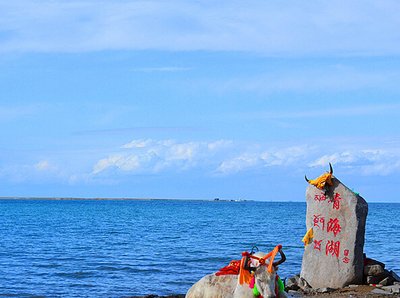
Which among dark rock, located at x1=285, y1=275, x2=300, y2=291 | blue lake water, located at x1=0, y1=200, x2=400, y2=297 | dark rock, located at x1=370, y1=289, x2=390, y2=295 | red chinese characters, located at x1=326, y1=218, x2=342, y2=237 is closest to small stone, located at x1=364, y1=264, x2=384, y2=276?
dark rock, located at x1=370, y1=289, x2=390, y2=295

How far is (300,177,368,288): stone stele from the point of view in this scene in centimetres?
1856

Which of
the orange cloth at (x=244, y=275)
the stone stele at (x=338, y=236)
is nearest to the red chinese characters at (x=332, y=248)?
the stone stele at (x=338, y=236)

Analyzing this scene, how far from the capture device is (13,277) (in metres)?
25.8

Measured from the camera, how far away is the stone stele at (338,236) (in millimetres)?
18562

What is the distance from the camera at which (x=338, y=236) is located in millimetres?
18672

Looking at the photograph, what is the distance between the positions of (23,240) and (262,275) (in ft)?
120

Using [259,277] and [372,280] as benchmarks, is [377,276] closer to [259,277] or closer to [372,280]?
[372,280]

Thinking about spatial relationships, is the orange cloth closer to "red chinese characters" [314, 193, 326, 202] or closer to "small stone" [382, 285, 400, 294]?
"small stone" [382, 285, 400, 294]

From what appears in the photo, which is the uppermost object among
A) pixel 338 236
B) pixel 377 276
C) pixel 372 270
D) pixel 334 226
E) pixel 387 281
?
pixel 334 226

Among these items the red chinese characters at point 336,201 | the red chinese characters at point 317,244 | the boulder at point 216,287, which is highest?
the red chinese characters at point 336,201

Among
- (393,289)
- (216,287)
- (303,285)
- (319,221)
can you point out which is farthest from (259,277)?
(319,221)

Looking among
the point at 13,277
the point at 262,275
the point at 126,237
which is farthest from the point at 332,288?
the point at 126,237

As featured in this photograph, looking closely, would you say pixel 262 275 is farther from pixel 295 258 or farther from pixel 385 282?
pixel 295 258

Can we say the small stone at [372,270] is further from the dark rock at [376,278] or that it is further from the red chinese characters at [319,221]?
the red chinese characters at [319,221]
